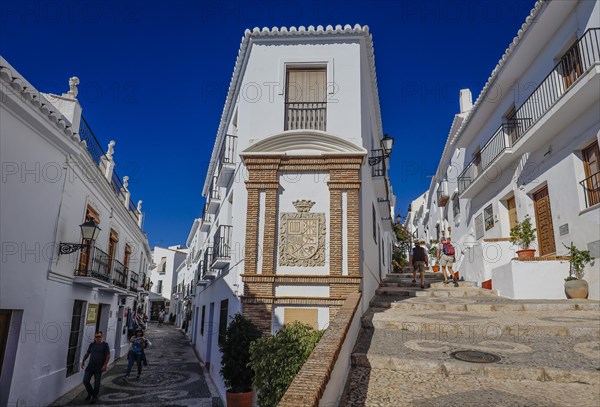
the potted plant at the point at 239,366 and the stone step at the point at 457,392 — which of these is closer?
the stone step at the point at 457,392

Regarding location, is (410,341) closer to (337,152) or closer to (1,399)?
(337,152)

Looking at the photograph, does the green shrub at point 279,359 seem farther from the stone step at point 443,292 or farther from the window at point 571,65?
the window at point 571,65

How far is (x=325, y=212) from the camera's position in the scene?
28.8 feet

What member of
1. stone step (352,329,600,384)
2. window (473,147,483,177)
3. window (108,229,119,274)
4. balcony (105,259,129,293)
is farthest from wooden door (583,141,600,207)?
window (108,229,119,274)

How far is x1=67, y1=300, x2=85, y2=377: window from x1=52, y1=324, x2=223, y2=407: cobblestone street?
2.09ft

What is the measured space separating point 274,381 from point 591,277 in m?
7.29

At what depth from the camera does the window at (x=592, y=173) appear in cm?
881

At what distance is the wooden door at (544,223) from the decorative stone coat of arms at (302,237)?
21.6 feet

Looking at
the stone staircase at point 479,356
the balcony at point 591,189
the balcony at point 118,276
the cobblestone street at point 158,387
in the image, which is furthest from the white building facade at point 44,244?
the balcony at point 591,189

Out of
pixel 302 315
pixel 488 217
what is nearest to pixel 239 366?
pixel 302 315

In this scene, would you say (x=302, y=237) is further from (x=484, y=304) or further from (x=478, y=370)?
(x=478, y=370)

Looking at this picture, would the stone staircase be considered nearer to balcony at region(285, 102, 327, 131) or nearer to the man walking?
balcony at region(285, 102, 327, 131)

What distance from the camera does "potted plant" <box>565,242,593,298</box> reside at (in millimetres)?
8555

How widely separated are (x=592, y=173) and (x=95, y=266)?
13.8 m
